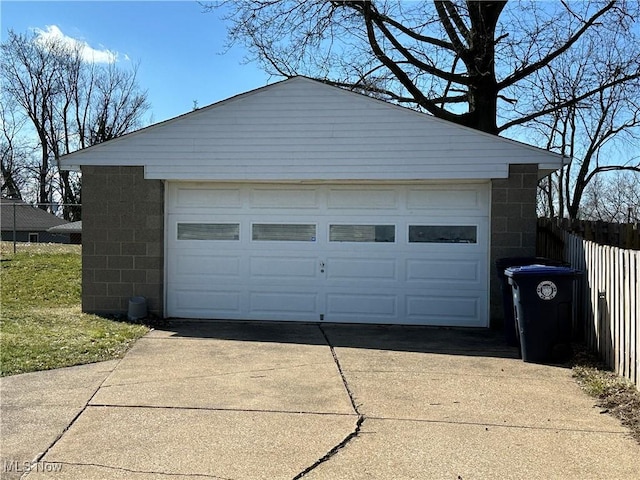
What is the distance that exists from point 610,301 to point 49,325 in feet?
26.1

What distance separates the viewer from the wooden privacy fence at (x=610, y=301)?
5707mm

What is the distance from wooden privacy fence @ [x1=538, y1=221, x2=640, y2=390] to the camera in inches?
225

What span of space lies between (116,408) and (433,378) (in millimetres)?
3330

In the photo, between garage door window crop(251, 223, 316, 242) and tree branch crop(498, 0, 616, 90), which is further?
tree branch crop(498, 0, 616, 90)

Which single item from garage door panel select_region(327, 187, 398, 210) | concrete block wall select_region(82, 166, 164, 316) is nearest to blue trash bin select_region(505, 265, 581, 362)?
garage door panel select_region(327, 187, 398, 210)

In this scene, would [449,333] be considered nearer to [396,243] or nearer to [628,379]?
[396,243]

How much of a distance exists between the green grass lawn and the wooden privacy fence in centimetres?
589

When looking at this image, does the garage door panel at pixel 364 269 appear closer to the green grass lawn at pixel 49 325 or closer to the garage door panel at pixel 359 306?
the garage door panel at pixel 359 306

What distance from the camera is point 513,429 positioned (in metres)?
4.67

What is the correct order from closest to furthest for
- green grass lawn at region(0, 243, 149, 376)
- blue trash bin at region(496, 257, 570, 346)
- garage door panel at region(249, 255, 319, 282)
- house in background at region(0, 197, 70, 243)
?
1. green grass lawn at region(0, 243, 149, 376)
2. blue trash bin at region(496, 257, 570, 346)
3. garage door panel at region(249, 255, 319, 282)
4. house in background at region(0, 197, 70, 243)

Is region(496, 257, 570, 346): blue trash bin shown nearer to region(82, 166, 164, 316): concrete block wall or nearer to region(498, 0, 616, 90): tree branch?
region(82, 166, 164, 316): concrete block wall

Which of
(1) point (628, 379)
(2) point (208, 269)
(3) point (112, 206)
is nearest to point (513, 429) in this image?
(1) point (628, 379)

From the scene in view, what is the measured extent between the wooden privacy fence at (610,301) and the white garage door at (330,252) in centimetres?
189

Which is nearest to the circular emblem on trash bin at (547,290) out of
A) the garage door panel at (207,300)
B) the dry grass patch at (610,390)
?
the dry grass patch at (610,390)
